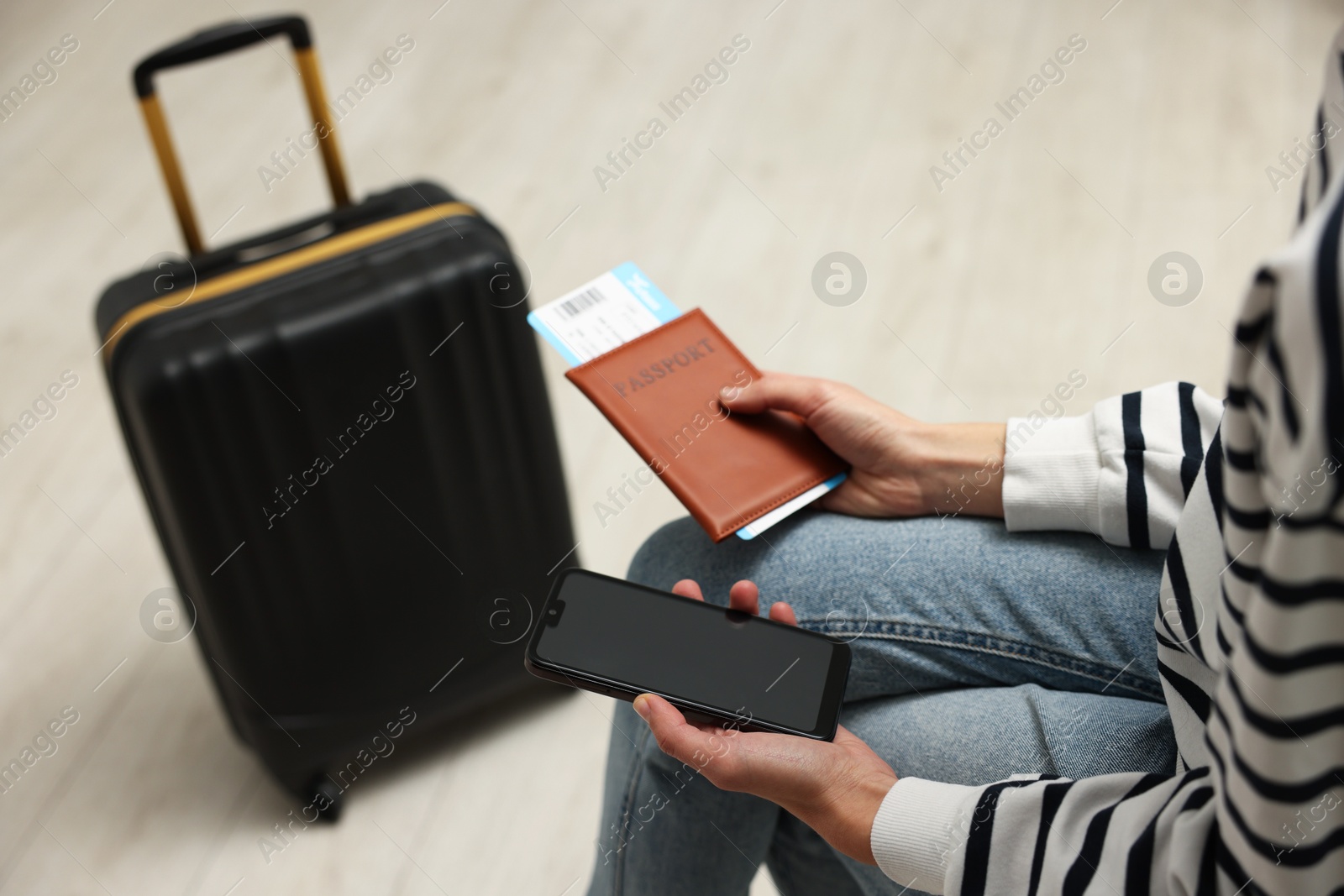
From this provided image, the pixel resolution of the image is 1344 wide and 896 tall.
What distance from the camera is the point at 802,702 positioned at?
66 cm

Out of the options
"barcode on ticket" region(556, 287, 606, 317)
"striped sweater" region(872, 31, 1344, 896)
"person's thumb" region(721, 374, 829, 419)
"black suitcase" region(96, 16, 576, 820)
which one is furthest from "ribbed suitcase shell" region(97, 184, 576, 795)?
"striped sweater" region(872, 31, 1344, 896)

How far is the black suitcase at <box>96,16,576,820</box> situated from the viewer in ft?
2.79

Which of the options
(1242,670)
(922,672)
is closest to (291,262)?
(922,672)

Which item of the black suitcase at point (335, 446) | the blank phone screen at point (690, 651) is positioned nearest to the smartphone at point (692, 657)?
the blank phone screen at point (690, 651)

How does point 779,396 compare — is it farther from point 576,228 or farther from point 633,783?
point 576,228

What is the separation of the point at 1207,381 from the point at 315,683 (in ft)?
3.60

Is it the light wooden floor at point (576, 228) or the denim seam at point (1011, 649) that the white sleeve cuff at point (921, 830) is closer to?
the denim seam at point (1011, 649)

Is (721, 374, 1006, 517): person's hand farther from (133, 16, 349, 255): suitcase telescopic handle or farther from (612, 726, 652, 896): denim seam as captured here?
(133, 16, 349, 255): suitcase telescopic handle

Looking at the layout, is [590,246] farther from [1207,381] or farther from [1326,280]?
[1326,280]

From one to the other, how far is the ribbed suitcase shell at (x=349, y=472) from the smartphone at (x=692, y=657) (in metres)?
0.29

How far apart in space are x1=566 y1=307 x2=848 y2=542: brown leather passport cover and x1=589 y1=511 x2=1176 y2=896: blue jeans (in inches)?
1.2

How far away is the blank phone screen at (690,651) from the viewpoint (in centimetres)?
66

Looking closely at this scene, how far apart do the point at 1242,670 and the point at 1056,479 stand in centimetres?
29

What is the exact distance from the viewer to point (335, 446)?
35.4 inches
